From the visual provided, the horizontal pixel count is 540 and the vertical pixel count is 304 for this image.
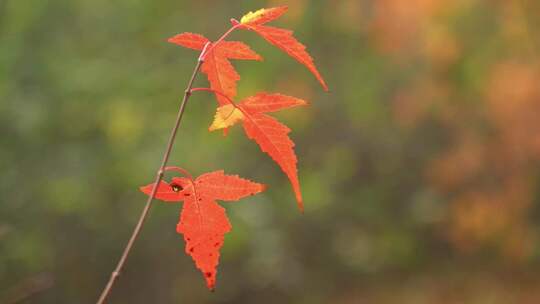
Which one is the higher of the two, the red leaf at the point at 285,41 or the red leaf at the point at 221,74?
the red leaf at the point at 285,41

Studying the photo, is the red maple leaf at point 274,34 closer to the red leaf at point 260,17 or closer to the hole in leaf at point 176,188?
the red leaf at point 260,17

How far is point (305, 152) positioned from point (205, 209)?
11.5ft

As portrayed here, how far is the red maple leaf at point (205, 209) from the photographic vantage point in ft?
1.86

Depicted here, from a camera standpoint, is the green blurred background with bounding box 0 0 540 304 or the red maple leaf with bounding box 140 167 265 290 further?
the green blurred background with bounding box 0 0 540 304

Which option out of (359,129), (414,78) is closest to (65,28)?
(359,129)

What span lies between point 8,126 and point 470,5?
2812 mm

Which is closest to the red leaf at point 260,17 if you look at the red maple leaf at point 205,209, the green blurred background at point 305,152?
the red maple leaf at point 205,209

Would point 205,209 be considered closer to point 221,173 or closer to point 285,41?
point 221,173

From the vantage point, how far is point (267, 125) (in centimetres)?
59

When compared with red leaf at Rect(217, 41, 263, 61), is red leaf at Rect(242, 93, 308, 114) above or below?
below

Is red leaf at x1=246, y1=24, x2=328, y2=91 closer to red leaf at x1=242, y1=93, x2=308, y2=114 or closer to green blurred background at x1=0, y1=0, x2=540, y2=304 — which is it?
red leaf at x1=242, y1=93, x2=308, y2=114

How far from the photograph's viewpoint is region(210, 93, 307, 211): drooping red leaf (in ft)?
1.90

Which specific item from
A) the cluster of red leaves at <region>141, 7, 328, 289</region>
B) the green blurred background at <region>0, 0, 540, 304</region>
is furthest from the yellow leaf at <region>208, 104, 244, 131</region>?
the green blurred background at <region>0, 0, 540, 304</region>

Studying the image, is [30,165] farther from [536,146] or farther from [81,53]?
[536,146]
